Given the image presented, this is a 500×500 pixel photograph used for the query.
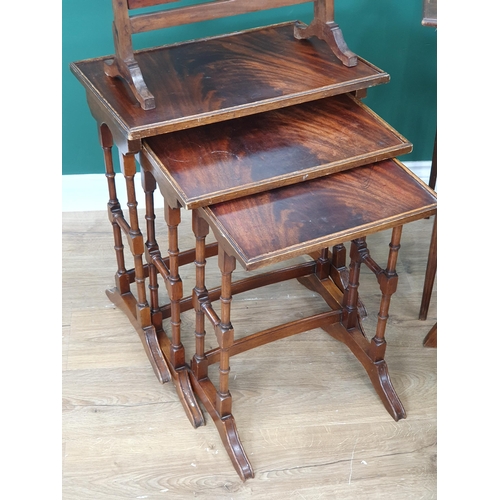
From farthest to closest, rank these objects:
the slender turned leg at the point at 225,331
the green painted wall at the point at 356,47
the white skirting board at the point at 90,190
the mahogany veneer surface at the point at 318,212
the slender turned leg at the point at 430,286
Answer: the white skirting board at the point at 90,190 < the green painted wall at the point at 356,47 < the slender turned leg at the point at 430,286 < the slender turned leg at the point at 225,331 < the mahogany veneer surface at the point at 318,212

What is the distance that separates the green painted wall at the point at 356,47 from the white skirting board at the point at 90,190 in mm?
29

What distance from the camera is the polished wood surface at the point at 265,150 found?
1.57 meters

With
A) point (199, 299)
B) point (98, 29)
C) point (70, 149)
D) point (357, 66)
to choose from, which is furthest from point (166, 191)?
point (70, 149)

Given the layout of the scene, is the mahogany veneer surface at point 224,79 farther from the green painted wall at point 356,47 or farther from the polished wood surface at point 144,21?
the green painted wall at point 356,47

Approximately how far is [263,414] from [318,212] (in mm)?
699

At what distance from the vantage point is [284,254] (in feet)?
4.78

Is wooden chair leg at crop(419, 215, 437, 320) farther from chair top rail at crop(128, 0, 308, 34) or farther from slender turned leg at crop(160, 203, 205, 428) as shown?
→ chair top rail at crop(128, 0, 308, 34)

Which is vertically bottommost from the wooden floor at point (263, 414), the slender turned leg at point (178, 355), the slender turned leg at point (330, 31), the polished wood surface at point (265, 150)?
the wooden floor at point (263, 414)

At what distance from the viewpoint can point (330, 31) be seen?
71.4 inches

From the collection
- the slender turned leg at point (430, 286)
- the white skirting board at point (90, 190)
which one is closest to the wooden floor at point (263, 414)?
the slender turned leg at point (430, 286)

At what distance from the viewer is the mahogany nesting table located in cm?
155

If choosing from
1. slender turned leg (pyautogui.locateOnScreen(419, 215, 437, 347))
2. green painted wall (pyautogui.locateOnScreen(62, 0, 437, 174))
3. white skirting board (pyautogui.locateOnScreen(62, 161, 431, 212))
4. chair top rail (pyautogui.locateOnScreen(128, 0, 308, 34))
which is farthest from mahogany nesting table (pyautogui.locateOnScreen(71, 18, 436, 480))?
white skirting board (pyautogui.locateOnScreen(62, 161, 431, 212))

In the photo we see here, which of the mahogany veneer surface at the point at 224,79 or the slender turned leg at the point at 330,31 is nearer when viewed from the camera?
the mahogany veneer surface at the point at 224,79

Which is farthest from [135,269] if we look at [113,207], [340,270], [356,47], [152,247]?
[356,47]
